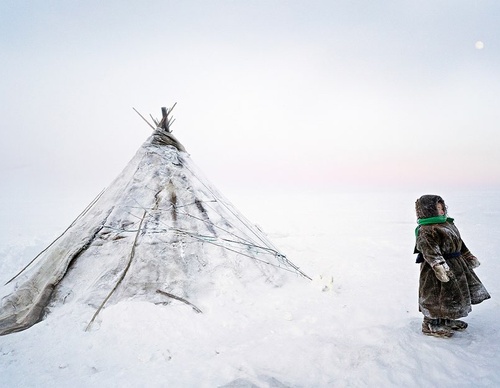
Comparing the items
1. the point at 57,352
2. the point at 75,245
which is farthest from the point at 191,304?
the point at 75,245

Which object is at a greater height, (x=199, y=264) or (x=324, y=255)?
(x=199, y=264)

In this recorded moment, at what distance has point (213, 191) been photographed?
6.40 m

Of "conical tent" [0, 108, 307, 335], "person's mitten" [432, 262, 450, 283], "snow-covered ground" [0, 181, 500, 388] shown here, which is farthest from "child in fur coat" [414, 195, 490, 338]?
"conical tent" [0, 108, 307, 335]

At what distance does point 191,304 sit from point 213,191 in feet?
9.69

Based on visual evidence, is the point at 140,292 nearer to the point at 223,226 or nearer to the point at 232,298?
the point at 232,298

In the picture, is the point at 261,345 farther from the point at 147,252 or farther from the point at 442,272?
the point at 147,252

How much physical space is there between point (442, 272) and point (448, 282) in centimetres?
26

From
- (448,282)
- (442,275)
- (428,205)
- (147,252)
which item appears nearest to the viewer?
(442,275)

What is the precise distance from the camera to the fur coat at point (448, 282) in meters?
2.95

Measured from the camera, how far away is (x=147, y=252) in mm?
4414

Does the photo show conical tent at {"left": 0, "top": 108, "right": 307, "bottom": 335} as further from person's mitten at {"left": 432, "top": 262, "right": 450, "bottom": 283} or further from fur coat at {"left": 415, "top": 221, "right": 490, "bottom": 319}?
person's mitten at {"left": 432, "top": 262, "right": 450, "bottom": 283}

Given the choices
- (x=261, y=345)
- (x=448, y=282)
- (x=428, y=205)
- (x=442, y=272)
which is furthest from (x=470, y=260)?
(x=261, y=345)

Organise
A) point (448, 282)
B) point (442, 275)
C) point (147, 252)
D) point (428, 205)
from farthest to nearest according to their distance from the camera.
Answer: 1. point (147, 252)
2. point (428, 205)
3. point (448, 282)
4. point (442, 275)

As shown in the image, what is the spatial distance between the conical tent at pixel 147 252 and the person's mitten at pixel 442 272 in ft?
8.47
